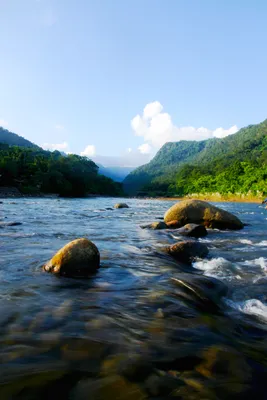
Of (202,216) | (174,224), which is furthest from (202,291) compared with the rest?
(202,216)

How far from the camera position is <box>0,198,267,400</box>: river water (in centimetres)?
242

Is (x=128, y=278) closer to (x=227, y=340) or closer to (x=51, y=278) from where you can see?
(x=51, y=278)

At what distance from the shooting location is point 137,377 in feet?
8.29

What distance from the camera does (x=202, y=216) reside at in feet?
Answer: 54.3

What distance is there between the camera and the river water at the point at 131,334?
2424 mm

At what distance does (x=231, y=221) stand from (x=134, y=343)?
47.2 feet

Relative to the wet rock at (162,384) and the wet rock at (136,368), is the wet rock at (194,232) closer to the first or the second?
the wet rock at (136,368)

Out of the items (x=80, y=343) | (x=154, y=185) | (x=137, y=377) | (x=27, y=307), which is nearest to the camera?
(x=137, y=377)

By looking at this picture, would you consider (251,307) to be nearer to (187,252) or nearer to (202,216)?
(187,252)

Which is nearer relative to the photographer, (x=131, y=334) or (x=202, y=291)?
(x=131, y=334)

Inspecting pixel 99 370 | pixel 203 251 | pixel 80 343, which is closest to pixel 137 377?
pixel 99 370

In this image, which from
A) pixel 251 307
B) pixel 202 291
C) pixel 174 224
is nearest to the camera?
→ pixel 251 307

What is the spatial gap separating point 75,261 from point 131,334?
3.03 m

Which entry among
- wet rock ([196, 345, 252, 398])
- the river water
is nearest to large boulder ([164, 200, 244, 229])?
the river water
